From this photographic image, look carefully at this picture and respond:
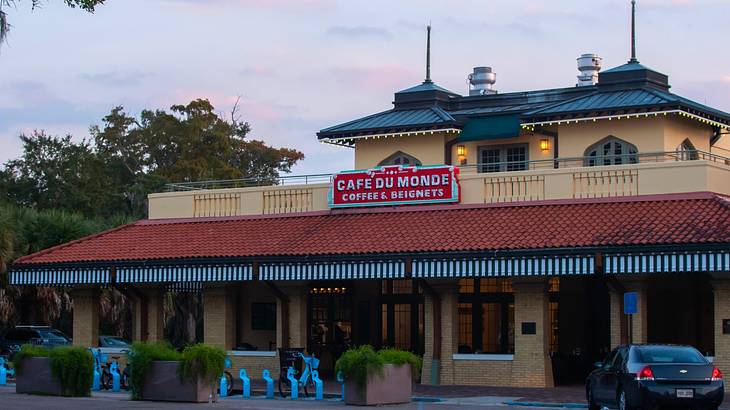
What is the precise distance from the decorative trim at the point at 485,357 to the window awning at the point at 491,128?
302 inches

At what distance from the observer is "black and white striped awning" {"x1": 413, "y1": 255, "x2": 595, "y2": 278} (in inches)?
1190

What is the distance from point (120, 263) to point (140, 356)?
939cm

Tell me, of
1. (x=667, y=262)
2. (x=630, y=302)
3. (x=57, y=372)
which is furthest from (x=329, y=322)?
(x=667, y=262)

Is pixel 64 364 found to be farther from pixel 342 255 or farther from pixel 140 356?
pixel 342 255

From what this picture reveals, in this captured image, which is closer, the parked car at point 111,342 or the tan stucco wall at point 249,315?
the tan stucco wall at point 249,315

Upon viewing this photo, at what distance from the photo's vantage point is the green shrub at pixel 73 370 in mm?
28875

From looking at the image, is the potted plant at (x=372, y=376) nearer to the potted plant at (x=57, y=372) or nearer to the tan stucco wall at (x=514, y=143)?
the potted plant at (x=57, y=372)

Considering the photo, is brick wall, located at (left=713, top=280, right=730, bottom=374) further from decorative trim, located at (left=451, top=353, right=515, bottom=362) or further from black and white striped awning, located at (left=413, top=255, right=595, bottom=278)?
decorative trim, located at (left=451, top=353, right=515, bottom=362)

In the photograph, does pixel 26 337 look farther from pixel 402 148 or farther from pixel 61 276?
pixel 402 148

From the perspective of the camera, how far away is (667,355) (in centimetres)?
2317

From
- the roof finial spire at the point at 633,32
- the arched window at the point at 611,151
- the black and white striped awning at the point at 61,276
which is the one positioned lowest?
the black and white striped awning at the point at 61,276

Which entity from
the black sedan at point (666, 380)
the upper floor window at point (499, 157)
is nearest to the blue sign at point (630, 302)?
the black sedan at point (666, 380)

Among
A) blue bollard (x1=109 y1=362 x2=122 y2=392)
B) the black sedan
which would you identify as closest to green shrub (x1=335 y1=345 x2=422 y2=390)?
the black sedan

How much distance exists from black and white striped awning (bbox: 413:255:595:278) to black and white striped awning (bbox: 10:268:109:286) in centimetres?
1011
